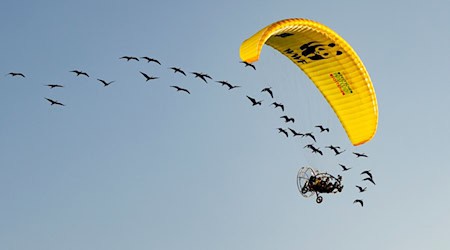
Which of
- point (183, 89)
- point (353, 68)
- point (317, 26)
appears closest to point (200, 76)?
point (183, 89)

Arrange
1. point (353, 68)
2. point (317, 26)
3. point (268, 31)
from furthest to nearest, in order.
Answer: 1. point (353, 68)
2. point (317, 26)
3. point (268, 31)

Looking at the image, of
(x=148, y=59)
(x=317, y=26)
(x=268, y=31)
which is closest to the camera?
(x=148, y=59)

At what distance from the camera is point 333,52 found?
4616 cm

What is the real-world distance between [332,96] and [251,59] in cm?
1089

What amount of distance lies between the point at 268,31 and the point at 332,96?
30.0ft

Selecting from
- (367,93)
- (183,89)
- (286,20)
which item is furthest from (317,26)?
(183,89)

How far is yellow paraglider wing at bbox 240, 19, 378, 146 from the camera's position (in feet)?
149

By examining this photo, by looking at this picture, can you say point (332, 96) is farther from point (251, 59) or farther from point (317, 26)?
point (251, 59)

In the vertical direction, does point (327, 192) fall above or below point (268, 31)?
below

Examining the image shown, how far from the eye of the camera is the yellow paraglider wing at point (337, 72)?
149 ft

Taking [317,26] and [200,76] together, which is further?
[317,26]

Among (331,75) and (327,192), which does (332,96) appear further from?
(327,192)

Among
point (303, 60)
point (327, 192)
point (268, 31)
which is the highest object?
point (303, 60)

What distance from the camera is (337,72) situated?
47125mm
